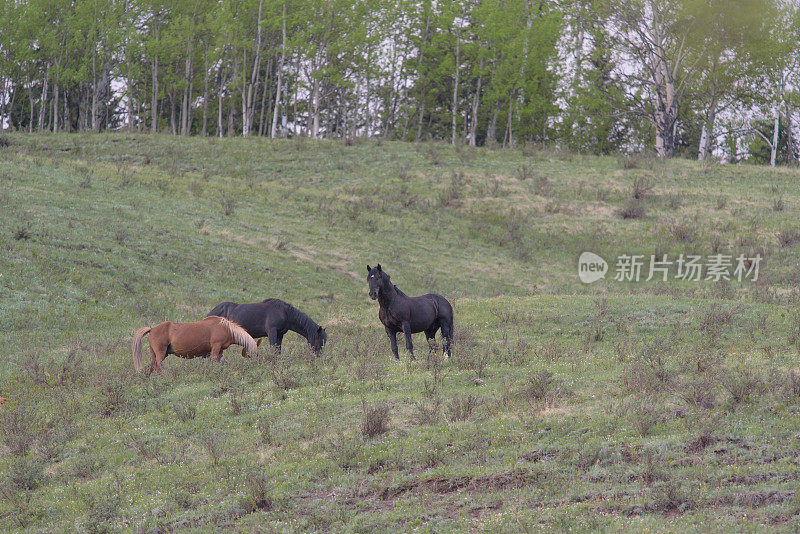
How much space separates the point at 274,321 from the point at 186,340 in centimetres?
214

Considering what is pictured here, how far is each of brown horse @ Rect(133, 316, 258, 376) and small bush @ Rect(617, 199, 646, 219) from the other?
28.2 meters

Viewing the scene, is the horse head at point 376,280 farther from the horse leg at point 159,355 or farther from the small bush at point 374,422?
the horse leg at point 159,355

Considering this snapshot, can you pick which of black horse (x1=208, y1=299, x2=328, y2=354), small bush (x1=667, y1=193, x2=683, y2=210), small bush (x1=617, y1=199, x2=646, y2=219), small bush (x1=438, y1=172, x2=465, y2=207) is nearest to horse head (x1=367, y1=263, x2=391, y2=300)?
black horse (x1=208, y1=299, x2=328, y2=354)

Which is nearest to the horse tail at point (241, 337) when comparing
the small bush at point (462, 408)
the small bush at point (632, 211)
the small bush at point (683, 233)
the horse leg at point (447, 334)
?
the horse leg at point (447, 334)

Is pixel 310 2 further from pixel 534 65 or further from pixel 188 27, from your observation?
pixel 534 65

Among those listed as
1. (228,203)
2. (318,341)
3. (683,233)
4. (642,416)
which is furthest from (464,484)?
(683,233)

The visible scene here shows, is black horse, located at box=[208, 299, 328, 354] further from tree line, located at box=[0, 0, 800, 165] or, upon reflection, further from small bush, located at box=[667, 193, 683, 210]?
tree line, located at box=[0, 0, 800, 165]

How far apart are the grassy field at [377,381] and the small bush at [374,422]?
53mm

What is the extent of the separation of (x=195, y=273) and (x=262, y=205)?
11541 mm

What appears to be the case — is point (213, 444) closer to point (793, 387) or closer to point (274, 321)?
point (274, 321)

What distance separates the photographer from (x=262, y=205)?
37.3m

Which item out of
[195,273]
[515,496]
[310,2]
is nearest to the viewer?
[515,496]

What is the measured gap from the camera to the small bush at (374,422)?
34.1ft

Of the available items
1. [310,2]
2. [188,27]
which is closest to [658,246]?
[310,2]
